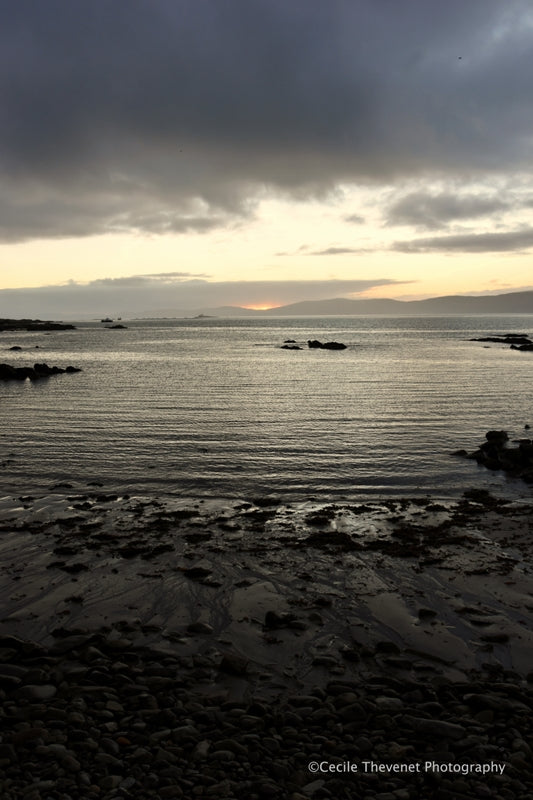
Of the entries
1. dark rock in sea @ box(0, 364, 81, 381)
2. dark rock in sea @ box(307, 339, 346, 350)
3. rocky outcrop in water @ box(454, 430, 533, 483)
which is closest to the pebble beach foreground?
rocky outcrop in water @ box(454, 430, 533, 483)

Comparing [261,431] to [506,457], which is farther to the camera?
[261,431]

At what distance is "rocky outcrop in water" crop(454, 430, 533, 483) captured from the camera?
69.1 ft

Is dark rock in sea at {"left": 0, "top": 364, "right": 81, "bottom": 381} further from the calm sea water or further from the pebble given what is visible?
the pebble

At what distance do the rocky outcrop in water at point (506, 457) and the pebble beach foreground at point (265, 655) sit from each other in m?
5.36

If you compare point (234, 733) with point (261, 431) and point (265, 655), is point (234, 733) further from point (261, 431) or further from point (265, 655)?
point (261, 431)

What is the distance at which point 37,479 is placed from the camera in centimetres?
2022

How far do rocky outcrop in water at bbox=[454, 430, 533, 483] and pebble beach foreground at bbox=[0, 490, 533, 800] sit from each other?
536 centimetres

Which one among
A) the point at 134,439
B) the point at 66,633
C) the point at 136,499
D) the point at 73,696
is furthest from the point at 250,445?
the point at 73,696

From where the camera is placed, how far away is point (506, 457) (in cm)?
2214

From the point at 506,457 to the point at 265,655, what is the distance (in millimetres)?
16735

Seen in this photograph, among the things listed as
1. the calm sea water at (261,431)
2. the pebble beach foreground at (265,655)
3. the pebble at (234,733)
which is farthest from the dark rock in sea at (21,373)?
the pebble at (234,733)

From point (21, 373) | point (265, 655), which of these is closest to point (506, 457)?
point (265, 655)

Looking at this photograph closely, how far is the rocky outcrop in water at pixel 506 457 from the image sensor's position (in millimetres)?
21047

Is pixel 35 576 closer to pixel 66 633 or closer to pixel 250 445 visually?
pixel 66 633
